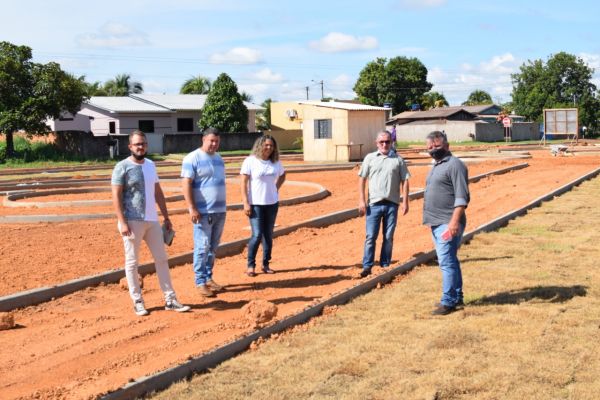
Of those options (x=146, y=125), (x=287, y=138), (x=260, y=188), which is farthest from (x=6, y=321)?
(x=287, y=138)

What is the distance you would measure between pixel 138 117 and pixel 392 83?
40313mm

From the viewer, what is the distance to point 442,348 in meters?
6.40

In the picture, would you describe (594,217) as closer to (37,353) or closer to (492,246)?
(492,246)

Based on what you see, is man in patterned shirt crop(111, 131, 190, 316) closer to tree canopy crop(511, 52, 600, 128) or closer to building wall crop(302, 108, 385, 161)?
building wall crop(302, 108, 385, 161)

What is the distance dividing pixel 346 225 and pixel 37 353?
8216 millimetres

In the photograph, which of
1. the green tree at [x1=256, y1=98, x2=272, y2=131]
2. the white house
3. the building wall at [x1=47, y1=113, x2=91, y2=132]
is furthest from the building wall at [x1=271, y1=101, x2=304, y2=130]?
the building wall at [x1=47, y1=113, x2=91, y2=132]

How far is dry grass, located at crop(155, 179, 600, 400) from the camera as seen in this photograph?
5.47m

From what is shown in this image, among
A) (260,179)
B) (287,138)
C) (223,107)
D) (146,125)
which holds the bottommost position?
(260,179)

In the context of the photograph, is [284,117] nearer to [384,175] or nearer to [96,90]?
[96,90]

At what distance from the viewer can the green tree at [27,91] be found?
1540 inches

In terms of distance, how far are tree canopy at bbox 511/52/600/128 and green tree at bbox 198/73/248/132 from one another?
43.4 m

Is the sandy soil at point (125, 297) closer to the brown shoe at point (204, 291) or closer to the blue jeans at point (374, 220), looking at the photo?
the brown shoe at point (204, 291)

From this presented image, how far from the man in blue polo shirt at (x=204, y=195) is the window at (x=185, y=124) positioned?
50295 mm

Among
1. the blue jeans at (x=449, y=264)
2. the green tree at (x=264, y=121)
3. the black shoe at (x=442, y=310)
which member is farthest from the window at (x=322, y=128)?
the green tree at (x=264, y=121)
